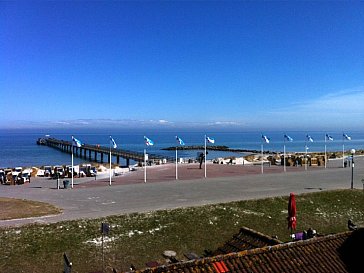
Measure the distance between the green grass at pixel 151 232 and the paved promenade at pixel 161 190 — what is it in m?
1.38

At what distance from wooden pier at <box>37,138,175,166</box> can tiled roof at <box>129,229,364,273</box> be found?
40772mm

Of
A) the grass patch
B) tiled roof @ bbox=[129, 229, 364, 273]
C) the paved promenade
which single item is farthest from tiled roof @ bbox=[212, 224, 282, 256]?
Answer: the grass patch

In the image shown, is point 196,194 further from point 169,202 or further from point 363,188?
point 363,188

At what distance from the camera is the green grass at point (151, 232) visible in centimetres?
1382

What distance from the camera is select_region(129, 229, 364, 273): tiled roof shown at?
7.28 m

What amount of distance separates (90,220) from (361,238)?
11271mm

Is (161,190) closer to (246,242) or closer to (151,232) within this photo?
(151,232)

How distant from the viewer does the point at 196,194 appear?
78.0ft


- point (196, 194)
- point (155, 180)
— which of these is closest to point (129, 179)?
point (155, 180)

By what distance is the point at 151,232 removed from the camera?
16.6m

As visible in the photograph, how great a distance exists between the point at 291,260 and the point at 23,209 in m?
14.8

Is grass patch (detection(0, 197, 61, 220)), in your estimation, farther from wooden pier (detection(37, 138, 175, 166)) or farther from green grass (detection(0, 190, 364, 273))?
wooden pier (detection(37, 138, 175, 166))

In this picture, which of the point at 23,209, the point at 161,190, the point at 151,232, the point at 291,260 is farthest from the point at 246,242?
the point at 161,190

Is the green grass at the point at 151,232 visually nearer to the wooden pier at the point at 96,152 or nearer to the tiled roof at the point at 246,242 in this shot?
the tiled roof at the point at 246,242
